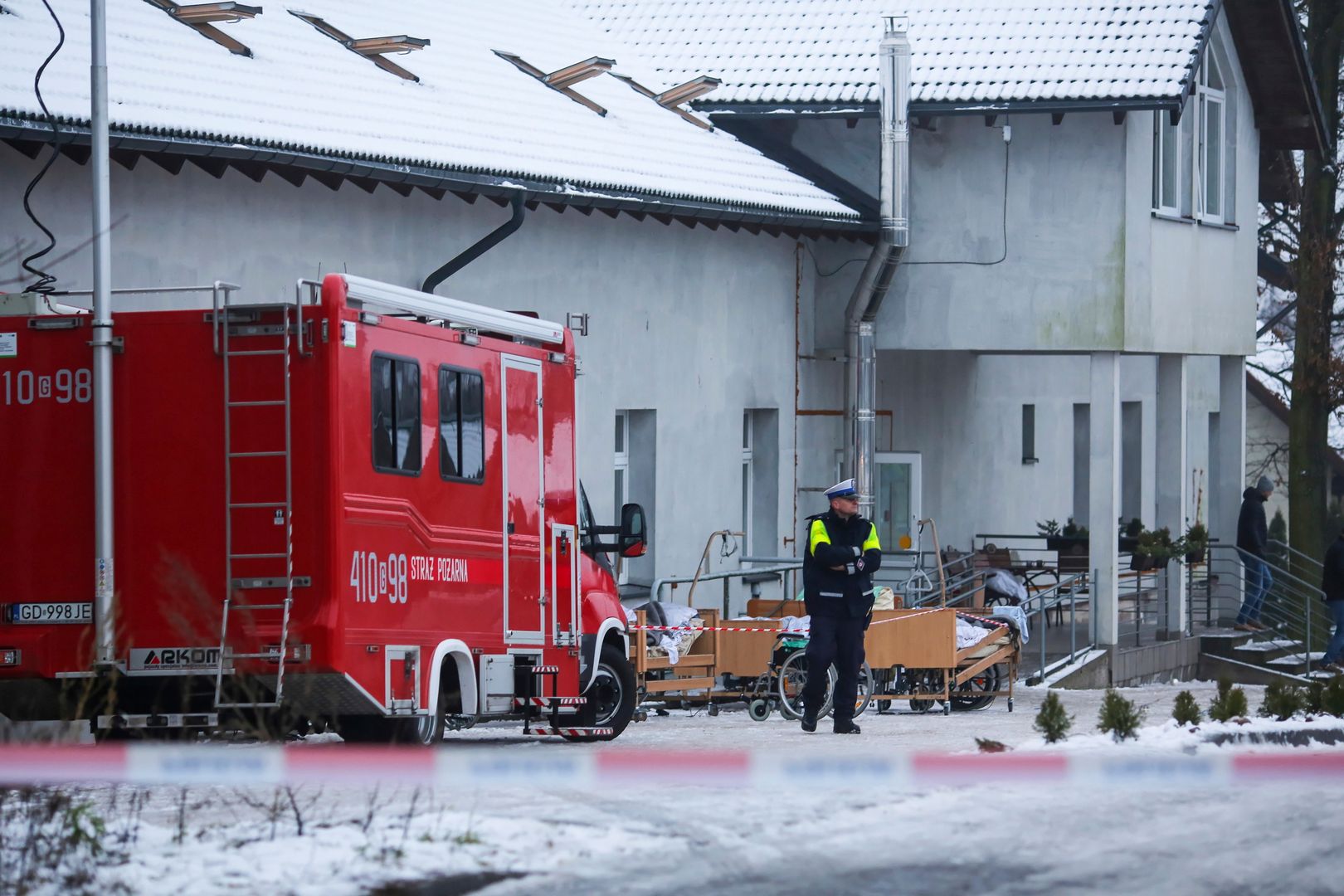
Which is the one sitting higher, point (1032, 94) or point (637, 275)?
point (1032, 94)

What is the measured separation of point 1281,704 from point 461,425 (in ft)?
18.2

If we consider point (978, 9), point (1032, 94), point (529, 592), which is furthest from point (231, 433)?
point (978, 9)

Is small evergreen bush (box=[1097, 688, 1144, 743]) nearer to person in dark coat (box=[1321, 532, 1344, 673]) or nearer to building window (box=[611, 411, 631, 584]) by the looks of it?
building window (box=[611, 411, 631, 584])

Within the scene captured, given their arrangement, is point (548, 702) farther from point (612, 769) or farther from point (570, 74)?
point (570, 74)

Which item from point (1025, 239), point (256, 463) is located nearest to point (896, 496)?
point (1025, 239)

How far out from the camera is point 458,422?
43.8 ft

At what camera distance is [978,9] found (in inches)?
1045

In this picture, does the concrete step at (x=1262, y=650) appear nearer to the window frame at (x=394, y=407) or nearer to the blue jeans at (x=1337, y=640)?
the blue jeans at (x=1337, y=640)

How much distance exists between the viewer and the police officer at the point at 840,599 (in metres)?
15.3

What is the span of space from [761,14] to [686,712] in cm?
1160

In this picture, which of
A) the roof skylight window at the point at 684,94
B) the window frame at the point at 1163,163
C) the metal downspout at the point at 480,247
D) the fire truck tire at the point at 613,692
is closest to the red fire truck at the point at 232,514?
the fire truck tire at the point at 613,692

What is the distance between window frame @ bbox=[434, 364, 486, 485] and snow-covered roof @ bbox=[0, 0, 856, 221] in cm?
295

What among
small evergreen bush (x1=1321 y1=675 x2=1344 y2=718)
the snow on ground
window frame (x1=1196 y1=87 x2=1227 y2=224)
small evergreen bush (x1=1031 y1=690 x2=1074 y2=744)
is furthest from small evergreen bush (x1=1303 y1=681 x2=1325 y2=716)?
window frame (x1=1196 y1=87 x2=1227 y2=224)

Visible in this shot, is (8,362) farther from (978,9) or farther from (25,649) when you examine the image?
(978,9)
